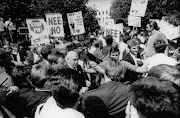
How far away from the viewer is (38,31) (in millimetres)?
6004

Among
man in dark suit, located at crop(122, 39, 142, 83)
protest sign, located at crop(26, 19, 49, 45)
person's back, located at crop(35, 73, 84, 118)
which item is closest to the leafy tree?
protest sign, located at crop(26, 19, 49, 45)

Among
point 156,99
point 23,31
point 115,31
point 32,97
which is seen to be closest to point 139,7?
point 115,31

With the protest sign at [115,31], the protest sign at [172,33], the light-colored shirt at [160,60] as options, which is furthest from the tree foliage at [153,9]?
the light-colored shirt at [160,60]

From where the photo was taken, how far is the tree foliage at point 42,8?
47.9ft

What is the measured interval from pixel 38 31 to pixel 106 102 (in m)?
4.32

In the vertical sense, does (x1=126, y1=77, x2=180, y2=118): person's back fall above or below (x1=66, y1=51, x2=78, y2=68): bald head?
above

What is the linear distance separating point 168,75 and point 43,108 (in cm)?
132

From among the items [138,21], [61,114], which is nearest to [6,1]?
[138,21]

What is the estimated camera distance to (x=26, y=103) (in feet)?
8.71

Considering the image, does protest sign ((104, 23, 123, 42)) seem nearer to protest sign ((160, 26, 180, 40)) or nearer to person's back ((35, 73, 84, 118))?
protest sign ((160, 26, 180, 40))

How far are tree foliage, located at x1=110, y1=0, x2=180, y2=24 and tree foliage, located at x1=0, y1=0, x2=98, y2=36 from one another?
880 centimetres

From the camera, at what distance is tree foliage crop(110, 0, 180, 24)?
23.5 meters

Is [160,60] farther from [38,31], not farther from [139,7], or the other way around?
[38,31]

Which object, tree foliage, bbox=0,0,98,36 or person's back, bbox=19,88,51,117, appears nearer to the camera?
person's back, bbox=19,88,51,117
